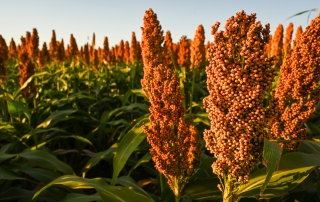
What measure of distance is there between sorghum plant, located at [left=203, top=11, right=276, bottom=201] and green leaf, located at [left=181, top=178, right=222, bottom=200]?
634 millimetres

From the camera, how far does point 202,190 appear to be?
91.6 inches

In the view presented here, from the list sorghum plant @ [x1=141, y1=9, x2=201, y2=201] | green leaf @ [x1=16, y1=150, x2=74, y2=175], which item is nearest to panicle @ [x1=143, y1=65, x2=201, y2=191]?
sorghum plant @ [x1=141, y1=9, x2=201, y2=201]

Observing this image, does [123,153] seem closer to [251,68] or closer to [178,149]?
[178,149]

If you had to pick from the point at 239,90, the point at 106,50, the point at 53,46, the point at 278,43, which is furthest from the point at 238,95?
the point at 53,46

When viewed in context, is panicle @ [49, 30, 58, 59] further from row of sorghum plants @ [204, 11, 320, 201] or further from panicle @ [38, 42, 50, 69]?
row of sorghum plants @ [204, 11, 320, 201]

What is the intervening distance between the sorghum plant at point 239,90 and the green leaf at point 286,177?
27 centimetres

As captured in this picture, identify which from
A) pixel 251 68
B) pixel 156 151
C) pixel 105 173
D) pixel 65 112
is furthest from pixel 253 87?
pixel 105 173

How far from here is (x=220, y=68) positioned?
5.23 ft

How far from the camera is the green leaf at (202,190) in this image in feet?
7.46

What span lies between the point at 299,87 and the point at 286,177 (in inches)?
32.0

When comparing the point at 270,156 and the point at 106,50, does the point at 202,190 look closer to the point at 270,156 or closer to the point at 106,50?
the point at 270,156

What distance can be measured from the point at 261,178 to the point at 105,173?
3.79 m

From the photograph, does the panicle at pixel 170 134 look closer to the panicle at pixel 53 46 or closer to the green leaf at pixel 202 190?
the green leaf at pixel 202 190

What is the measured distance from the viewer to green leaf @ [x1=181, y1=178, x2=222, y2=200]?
2275mm
